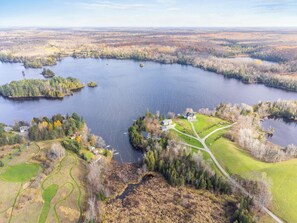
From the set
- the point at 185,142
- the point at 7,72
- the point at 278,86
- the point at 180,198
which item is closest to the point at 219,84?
the point at 278,86

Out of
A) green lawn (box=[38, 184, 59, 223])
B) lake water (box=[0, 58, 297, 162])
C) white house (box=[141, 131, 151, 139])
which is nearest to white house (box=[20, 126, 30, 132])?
lake water (box=[0, 58, 297, 162])

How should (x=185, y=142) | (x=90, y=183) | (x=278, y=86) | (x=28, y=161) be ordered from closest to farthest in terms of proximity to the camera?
1. (x=90, y=183)
2. (x=28, y=161)
3. (x=185, y=142)
4. (x=278, y=86)

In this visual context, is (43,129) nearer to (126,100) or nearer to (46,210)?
(46,210)

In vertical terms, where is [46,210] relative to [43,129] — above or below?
below

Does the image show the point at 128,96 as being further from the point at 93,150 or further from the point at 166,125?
the point at 93,150

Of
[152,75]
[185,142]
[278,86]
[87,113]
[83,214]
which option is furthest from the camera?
[152,75]
